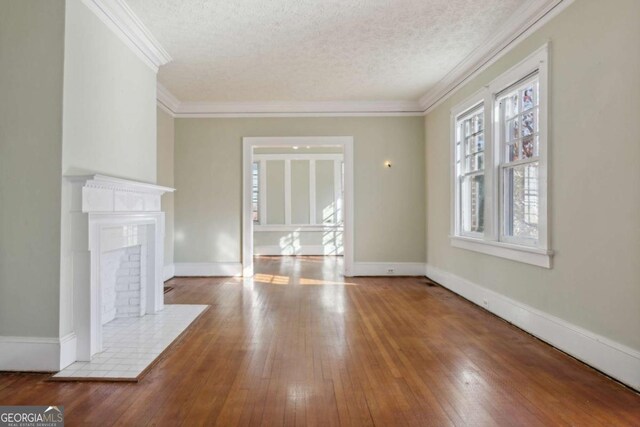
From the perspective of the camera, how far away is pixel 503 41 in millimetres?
3764

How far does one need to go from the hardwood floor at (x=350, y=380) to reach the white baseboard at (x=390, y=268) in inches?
87.0

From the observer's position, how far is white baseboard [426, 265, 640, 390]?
7.72 feet

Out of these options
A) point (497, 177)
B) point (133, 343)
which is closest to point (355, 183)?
point (497, 177)

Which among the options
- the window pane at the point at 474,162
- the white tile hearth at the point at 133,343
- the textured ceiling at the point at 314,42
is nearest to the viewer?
the white tile hearth at the point at 133,343

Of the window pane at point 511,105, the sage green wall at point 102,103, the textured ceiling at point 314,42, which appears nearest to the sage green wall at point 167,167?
the textured ceiling at point 314,42

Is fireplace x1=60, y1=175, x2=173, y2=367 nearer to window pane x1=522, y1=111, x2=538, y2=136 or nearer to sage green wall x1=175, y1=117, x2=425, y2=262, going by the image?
sage green wall x1=175, y1=117, x2=425, y2=262

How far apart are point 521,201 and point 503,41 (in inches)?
64.1

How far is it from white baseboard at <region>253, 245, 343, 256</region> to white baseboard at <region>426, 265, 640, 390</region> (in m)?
5.60

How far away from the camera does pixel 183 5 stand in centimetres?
328

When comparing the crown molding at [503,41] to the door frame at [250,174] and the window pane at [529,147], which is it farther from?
the door frame at [250,174]

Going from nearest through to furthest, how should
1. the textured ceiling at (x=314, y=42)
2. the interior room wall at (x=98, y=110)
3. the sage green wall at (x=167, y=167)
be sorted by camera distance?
the interior room wall at (x=98, y=110) → the textured ceiling at (x=314, y=42) → the sage green wall at (x=167, y=167)

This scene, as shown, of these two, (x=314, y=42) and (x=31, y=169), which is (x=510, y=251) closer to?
(x=314, y=42)

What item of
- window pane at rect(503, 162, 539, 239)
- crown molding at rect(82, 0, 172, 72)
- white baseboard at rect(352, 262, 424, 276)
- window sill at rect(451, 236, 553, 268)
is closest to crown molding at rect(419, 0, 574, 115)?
window pane at rect(503, 162, 539, 239)

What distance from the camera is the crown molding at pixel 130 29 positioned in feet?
9.93
